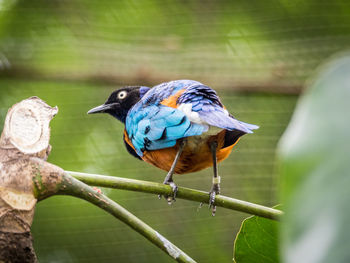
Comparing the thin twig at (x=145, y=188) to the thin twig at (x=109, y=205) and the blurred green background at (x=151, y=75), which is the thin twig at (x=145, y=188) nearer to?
the thin twig at (x=109, y=205)

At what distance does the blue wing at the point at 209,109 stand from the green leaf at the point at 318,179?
55.4 inches

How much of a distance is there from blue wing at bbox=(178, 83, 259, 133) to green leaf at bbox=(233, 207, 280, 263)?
0.42 meters

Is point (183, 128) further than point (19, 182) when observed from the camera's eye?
Yes

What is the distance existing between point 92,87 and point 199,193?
295 centimetres

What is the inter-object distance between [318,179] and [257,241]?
4.14 ft

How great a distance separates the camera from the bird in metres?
2.38

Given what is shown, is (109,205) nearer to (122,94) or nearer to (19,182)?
(19,182)

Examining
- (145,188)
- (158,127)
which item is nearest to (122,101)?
(158,127)

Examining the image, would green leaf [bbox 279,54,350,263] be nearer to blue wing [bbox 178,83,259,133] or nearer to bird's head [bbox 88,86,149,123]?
blue wing [bbox 178,83,259,133]

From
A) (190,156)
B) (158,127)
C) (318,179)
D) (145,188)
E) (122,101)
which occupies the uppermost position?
(318,179)

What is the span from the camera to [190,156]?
2604 millimetres

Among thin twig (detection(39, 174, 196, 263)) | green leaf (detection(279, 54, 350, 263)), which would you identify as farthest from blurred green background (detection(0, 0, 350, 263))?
green leaf (detection(279, 54, 350, 263))

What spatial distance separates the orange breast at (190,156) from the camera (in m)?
2.55

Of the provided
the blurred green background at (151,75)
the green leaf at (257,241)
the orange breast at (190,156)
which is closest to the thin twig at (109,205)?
the green leaf at (257,241)
